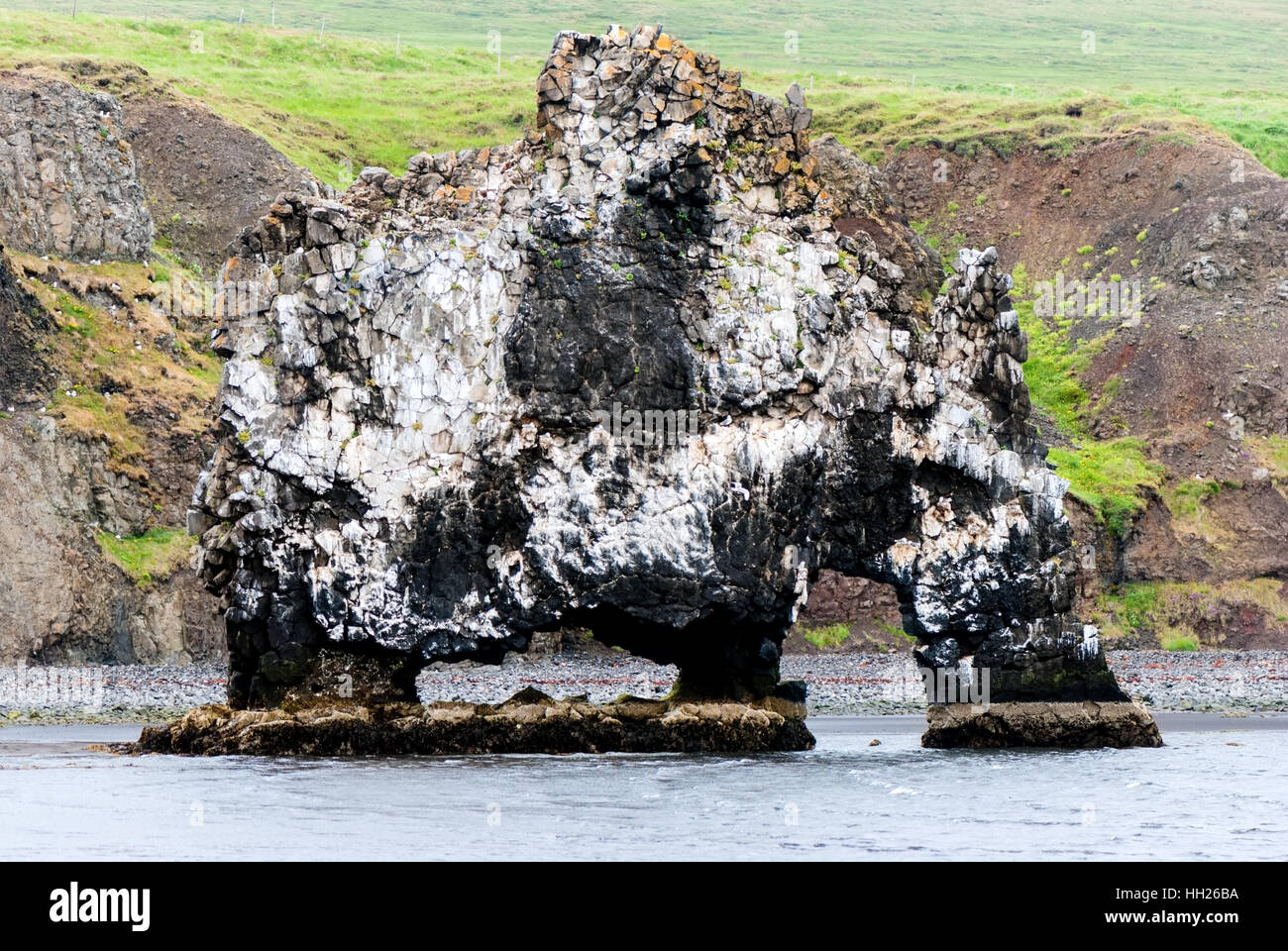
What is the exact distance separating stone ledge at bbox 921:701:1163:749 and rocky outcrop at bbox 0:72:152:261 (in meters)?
61.6

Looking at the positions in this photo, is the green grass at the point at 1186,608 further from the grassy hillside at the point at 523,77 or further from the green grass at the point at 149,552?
the green grass at the point at 149,552

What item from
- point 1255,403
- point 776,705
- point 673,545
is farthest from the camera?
point 1255,403

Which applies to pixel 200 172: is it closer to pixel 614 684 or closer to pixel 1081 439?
pixel 614 684

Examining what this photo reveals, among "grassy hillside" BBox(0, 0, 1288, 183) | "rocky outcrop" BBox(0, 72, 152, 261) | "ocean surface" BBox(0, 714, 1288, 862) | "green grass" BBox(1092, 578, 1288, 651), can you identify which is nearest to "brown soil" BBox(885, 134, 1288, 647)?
"green grass" BBox(1092, 578, 1288, 651)

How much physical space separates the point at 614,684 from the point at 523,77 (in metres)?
90.3

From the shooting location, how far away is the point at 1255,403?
109750 mm

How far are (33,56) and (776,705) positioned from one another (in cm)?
8892

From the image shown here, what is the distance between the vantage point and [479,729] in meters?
53.1

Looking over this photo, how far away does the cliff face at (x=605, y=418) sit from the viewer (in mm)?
52594

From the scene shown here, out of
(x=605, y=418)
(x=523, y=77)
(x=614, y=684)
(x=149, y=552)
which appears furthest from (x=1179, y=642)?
(x=523, y=77)
